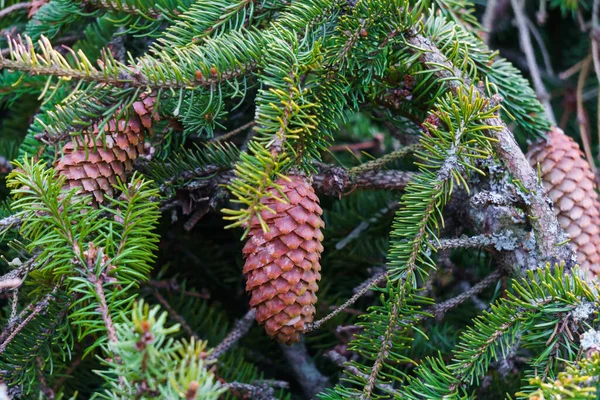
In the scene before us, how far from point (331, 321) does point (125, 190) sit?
0.44 m

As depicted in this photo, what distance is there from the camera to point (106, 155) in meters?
0.70

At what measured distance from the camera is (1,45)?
0.97 meters

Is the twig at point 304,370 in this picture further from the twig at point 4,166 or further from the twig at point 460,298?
the twig at point 4,166

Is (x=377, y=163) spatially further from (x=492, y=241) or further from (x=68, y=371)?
(x=68, y=371)

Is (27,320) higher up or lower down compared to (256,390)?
higher up

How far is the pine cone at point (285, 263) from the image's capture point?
0.64 metres

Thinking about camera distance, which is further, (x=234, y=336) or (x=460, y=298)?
(x=234, y=336)

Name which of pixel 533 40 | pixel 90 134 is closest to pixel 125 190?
pixel 90 134

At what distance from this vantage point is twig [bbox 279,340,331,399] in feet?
3.04

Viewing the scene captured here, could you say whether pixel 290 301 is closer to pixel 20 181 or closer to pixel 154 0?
pixel 20 181

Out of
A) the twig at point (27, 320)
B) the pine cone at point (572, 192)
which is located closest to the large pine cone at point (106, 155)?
the twig at point (27, 320)

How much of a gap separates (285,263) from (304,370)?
36cm

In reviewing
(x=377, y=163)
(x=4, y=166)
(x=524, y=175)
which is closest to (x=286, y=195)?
(x=377, y=163)

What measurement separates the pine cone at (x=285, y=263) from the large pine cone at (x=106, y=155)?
19 cm
